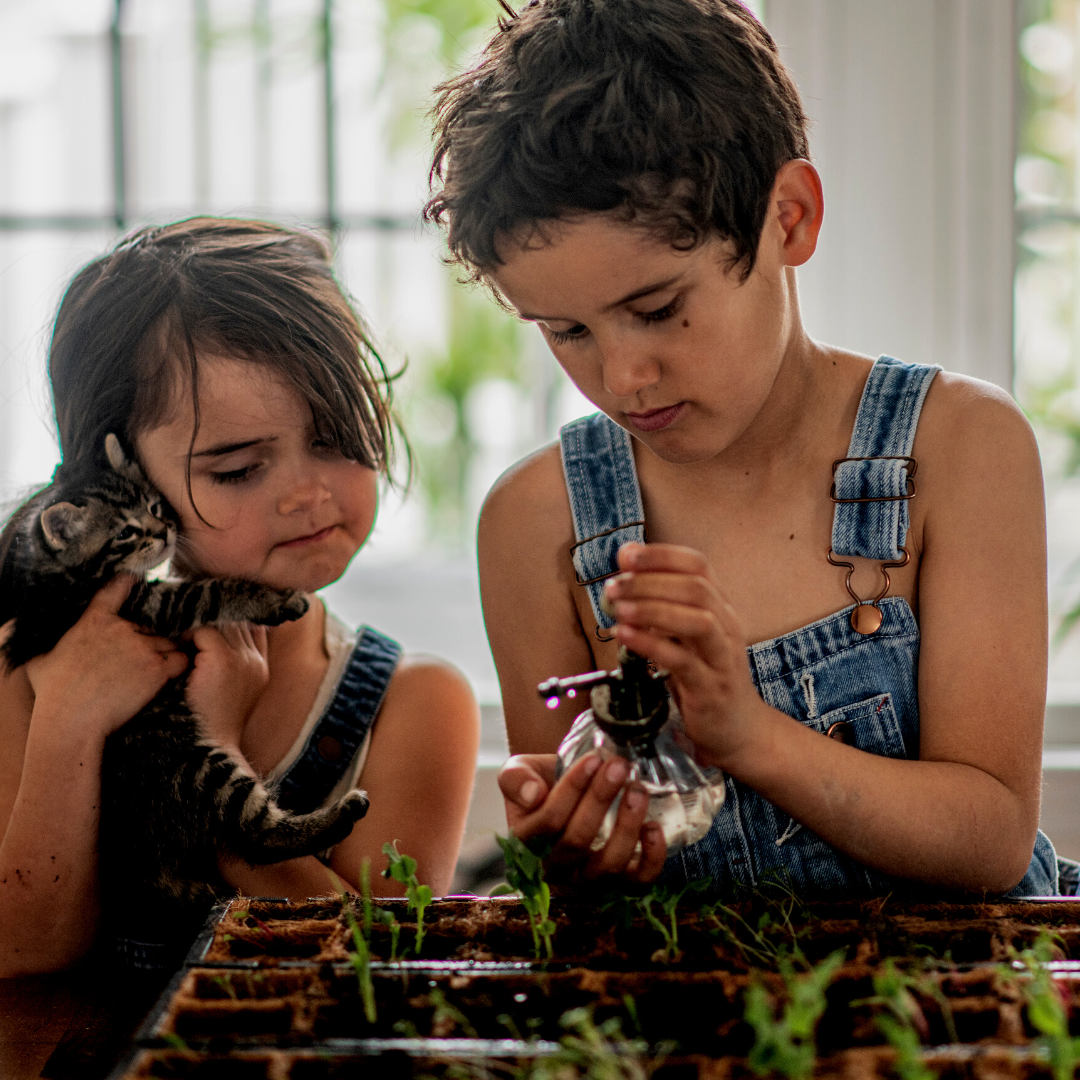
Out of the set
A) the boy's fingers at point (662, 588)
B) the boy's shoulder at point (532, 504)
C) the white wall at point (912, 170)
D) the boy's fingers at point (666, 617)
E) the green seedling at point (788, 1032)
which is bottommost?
the green seedling at point (788, 1032)

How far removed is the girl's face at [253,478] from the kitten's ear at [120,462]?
14 mm

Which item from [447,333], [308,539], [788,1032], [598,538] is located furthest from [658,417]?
[447,333]

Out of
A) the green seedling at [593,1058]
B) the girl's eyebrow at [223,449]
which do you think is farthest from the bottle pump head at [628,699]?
the girl's eyebrow at [223,449]

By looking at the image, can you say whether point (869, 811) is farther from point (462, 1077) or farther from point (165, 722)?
point (165, 722)

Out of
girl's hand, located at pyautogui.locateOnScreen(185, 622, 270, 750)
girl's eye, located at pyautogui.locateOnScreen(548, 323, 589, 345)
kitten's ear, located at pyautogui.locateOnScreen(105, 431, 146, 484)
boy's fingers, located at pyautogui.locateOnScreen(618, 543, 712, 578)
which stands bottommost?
girl's hand, located at pyautogui.locateOnScreen(185, 622, 270, 750)

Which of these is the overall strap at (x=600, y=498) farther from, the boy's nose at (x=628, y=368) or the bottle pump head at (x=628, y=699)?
the bottle pump head at (x=628, y=699)

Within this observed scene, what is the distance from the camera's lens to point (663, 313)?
87 cm

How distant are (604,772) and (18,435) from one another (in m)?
1.72

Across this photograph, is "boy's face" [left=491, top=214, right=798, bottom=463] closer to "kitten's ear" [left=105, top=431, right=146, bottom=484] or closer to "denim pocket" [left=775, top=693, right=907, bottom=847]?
"denim pocket" [left=775, top=693, right=907, bottom=847]

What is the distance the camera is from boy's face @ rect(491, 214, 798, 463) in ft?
2.75

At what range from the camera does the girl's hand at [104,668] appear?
1.07 metres

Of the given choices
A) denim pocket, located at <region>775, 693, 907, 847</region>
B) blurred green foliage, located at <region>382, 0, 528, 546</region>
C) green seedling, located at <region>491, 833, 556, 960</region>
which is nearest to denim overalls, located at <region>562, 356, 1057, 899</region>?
denim pocket, located at <region>775, 693, 907, 847</region>

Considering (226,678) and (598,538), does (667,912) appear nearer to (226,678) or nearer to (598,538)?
(598,538)

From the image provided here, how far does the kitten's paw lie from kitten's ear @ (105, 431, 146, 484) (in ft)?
0.66
